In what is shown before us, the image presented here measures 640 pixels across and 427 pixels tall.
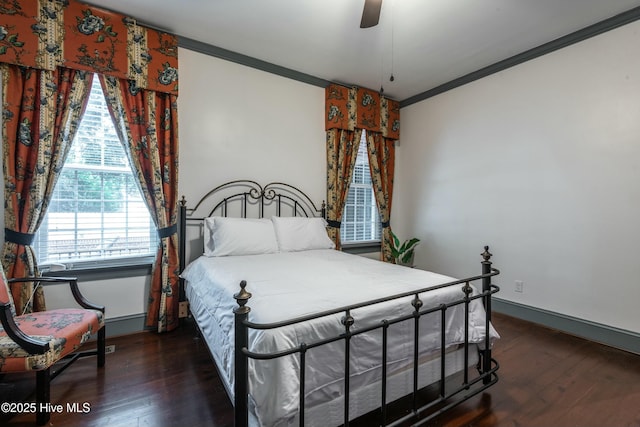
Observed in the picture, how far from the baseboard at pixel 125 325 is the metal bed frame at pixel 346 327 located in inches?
17.9

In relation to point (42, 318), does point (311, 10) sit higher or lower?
higher

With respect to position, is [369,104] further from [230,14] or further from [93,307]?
[93,307]

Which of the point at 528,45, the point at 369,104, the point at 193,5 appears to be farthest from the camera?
the point at 369,104

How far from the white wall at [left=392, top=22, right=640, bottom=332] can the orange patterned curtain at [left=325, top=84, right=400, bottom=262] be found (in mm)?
596

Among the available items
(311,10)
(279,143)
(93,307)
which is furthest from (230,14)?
(93,307)

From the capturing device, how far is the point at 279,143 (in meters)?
3.29

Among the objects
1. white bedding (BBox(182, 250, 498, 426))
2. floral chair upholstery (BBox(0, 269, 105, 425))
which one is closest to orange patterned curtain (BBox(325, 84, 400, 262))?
white bedding (BBox(182, 250, 498, 426))

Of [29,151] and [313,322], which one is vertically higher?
[29,151]

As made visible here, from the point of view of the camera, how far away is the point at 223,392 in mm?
1697

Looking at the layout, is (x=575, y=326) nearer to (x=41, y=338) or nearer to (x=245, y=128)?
(x=245, y=128)

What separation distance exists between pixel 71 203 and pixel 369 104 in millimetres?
3412

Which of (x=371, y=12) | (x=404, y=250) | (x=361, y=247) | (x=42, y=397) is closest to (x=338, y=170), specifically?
(x=361, y=247)

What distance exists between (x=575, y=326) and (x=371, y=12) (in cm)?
305

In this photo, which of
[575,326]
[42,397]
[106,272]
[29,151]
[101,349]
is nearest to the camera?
[42,397]
